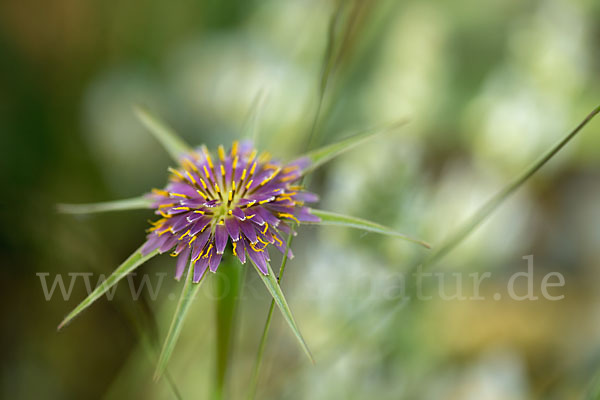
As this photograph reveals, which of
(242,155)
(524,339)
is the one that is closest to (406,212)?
(242,155)

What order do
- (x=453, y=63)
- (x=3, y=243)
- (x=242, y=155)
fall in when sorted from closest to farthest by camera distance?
(x=242, y=155), (x=3, y=243), (x=453, y=63)

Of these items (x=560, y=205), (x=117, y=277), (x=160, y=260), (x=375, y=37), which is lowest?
(x=117, y=277)

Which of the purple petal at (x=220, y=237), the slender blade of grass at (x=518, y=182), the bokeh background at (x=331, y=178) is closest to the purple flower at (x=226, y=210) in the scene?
the purple petal at (x=220, y=237)

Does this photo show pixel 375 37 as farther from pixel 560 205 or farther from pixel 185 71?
pixel 560 205

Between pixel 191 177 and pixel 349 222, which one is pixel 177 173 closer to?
pixel 191 177

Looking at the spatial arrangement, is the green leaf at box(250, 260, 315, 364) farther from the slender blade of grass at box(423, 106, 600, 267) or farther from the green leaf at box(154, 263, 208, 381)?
the slender blade of grass at box(423, 106, 600, 267)

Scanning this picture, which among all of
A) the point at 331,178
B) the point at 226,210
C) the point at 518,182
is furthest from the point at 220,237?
the point at 331,178
